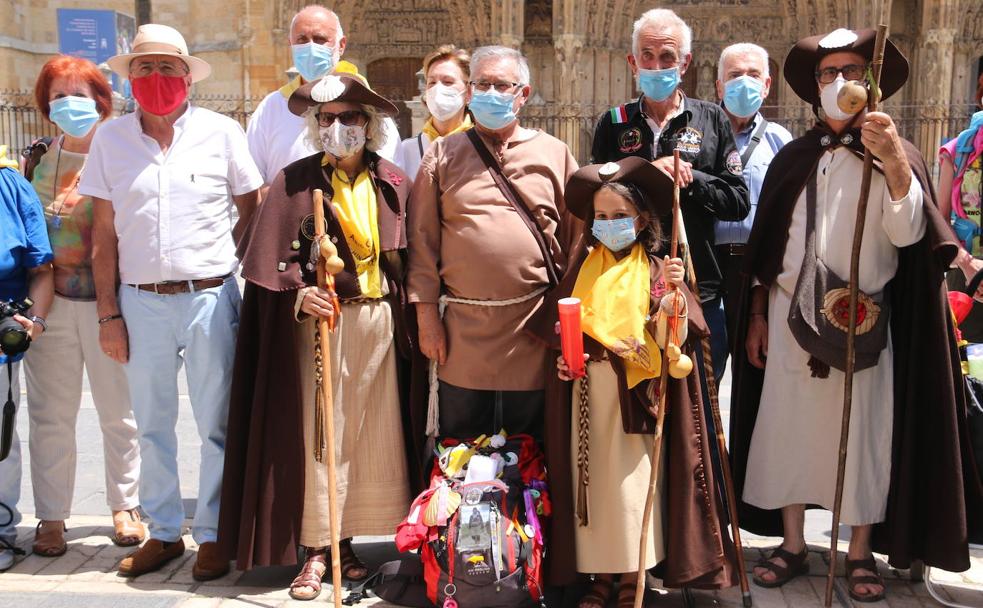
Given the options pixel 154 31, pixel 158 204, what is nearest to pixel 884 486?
pixel 158 204

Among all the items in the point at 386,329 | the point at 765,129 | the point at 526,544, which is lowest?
the point at 526,544

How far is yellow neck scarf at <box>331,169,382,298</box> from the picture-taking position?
4129 mm

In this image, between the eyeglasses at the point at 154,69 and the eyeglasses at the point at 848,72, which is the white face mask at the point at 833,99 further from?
the eyeglasses at the point at 154,69

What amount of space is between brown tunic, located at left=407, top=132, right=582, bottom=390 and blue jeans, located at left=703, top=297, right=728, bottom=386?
2.73 ft

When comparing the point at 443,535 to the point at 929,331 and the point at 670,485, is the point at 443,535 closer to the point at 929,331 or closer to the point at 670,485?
the point at 670,485

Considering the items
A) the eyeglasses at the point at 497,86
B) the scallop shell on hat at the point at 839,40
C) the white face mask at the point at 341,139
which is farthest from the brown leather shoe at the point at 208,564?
the scallop shell on hat at the point at 839,40

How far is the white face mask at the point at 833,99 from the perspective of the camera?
402 cm

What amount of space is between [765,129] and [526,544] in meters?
2.67

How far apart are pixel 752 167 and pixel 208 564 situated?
11.0 ft

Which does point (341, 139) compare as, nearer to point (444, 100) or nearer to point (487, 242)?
point (487, 242)

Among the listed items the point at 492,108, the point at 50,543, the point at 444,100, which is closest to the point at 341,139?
the point at 492,108

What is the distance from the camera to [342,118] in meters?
4.14

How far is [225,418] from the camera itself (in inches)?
176

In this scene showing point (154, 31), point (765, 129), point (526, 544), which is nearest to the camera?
point (526, 544)
